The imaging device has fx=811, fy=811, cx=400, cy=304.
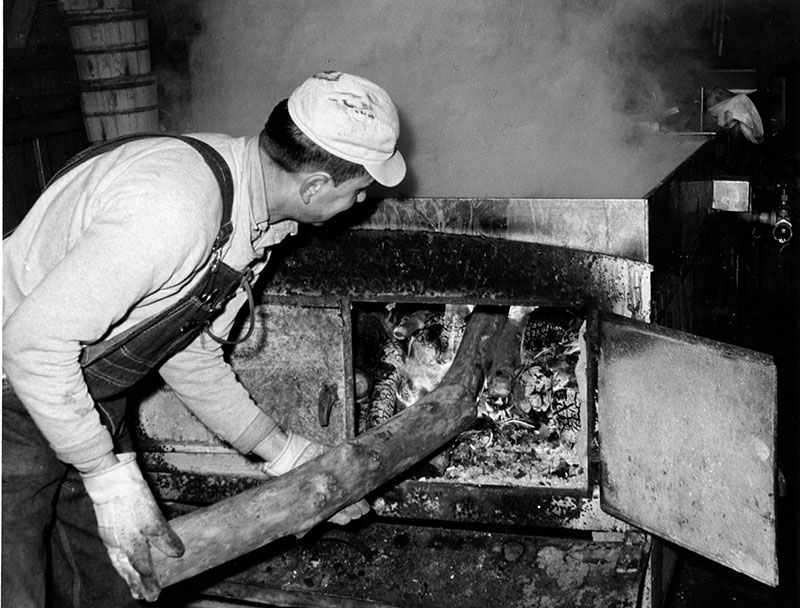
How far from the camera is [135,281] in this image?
1.66 meters

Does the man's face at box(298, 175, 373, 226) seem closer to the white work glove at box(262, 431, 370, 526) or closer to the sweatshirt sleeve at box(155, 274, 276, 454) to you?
the sweatshirt sleeve at box(155, 274, 276, 454)

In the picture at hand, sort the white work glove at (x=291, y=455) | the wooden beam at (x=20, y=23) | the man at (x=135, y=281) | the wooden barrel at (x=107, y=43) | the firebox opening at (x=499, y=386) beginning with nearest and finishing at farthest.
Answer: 1. the man at (x=135, y=281)
2. the white work glove at (x=291, y=455)
3. the firebox opening at (x=499, y=386)
4. the wooden barrel at (x=107, y=43)
5. the wooden beam at (x=20, y=23)

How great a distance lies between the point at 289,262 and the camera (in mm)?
2771

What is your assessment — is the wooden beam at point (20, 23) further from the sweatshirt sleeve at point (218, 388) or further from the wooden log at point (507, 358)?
the wooden log at point (507, 358)

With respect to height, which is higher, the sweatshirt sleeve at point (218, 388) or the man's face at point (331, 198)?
the man's face at point (331, 198)

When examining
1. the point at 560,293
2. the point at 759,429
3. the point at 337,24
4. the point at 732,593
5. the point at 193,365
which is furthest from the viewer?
the point at 337,24

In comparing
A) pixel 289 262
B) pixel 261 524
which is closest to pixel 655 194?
pixel 289 262

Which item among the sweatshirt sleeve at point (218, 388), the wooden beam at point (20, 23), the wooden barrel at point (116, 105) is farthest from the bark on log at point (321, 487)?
the wooden beam at point (20, 23)

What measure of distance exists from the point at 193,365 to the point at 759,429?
155cm

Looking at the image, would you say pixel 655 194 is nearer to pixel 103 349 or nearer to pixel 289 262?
pixel 289 262

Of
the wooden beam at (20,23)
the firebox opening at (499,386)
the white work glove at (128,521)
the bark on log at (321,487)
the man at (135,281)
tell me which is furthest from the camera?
A: the wooden beam at (20,23)

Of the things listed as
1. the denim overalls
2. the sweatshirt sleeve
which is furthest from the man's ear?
the sweatshirt sleeve

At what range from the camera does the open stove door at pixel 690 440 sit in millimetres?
2123

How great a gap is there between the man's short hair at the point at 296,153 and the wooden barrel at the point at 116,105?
7.11ft
